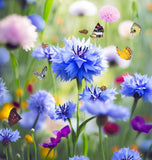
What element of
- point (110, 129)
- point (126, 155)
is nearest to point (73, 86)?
point (110, 129)

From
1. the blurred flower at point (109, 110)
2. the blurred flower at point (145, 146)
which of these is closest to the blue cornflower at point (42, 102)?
the blurred flower at point (109, 110)

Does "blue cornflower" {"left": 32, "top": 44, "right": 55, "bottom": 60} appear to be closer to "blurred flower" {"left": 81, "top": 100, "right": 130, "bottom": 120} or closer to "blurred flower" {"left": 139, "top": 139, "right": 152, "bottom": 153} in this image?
"blurred flower" {"left": 81, "top": 100, "right": 130, "bottom": 120}

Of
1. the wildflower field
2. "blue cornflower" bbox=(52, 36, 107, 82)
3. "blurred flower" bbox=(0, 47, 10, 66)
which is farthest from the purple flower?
"blurred flower" bbox=(0, 47, 10, 66)

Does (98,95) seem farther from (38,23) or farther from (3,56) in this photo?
(3,56)

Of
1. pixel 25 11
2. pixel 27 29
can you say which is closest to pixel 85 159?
pixel 27 29

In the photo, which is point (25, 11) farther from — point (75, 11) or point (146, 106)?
point (146, 106)

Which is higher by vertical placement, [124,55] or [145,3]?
[145,3]

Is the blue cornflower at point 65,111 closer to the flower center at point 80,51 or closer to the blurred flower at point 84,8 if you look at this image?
the flower center at point 80,51

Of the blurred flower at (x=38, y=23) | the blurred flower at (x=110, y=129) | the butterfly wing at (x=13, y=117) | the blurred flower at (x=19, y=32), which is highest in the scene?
the blurred flower at (x=38, y=23)
